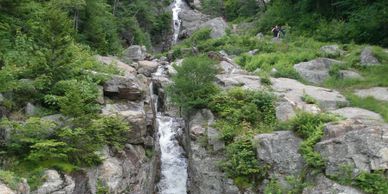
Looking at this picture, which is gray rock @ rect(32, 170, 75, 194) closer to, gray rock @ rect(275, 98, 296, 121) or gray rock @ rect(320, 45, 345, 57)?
gray rock @ rect(275, 98, 296, 121)

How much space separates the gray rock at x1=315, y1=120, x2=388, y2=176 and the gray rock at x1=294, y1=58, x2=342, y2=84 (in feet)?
A: 32.4

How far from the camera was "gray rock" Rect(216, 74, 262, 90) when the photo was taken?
70.8 ft

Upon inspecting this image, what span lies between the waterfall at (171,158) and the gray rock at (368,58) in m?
12.5

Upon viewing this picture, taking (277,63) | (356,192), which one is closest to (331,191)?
(356,192)

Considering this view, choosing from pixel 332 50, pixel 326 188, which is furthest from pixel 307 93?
pixel 332 50

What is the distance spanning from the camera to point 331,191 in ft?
46.2

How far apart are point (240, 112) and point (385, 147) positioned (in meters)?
6.11

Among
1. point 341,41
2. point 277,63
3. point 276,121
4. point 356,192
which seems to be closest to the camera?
point 356,192

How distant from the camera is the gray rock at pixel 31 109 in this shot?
1550cm

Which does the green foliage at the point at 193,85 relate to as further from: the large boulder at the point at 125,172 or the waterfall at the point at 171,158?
the large boulder at the point at 125,172

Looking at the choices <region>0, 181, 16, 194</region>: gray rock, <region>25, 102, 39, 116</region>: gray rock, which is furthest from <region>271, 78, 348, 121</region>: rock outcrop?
<region>0, 181, 16, 194</region>: gray rock

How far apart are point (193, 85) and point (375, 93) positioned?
9553mm

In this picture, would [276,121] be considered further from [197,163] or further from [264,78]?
[264,78]

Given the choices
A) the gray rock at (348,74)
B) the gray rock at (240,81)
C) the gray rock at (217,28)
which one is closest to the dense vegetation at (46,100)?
the gray rock at (240,81)
